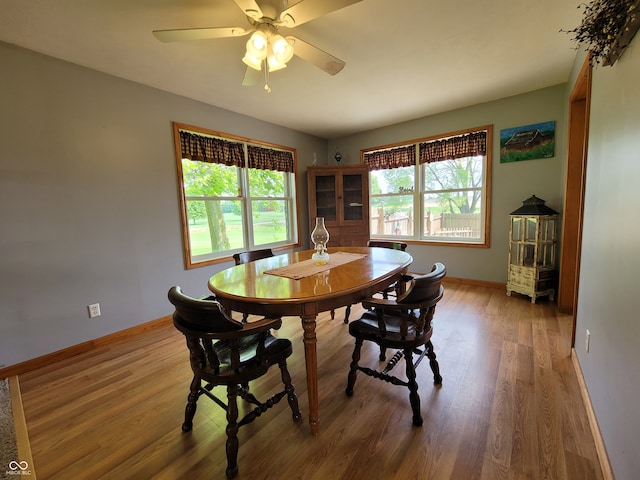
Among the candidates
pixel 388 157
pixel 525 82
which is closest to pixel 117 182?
pixel 388 157

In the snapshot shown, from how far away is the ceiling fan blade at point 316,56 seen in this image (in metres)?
1.70

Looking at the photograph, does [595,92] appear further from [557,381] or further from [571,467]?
[571,467]

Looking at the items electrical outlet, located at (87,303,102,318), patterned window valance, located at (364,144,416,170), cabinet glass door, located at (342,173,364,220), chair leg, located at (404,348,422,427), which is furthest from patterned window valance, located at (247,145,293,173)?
chair leg, located at (404,348,422,427)

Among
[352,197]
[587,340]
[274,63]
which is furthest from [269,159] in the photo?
[587,340]

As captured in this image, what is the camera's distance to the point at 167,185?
294cm

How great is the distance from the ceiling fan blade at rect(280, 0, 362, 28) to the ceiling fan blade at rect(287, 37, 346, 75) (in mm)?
138

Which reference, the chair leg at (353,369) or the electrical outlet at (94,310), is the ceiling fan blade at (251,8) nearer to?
the chair leg at (353,369)

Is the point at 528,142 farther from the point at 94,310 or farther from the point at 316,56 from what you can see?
the point at 94,310

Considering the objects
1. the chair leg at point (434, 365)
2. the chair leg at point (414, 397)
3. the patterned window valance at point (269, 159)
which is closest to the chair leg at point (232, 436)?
the chair leg at point (414, 397)

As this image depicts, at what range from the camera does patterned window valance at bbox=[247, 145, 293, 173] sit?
3.79 metres

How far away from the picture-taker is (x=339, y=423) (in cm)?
154

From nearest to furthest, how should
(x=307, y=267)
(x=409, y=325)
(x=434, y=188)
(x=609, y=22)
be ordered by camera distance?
1. (x=609, y=22)
2. (x=409, y=325)
3. (x=307, y=267)
4. (x=434, y=188)

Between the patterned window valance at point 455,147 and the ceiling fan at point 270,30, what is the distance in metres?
2.72

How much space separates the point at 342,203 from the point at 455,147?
5.82ft
